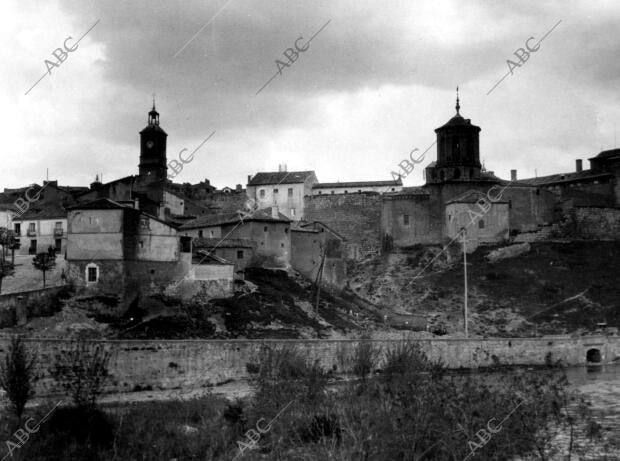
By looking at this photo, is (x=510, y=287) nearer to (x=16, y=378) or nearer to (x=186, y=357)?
(x=186, y=357)

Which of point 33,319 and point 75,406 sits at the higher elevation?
point 33,319

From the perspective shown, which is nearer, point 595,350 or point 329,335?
point 329,335

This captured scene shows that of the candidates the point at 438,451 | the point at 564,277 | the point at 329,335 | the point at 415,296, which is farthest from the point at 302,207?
the point at 438,451

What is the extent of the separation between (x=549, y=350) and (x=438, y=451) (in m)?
31.4

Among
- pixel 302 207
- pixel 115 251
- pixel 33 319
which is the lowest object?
pixel 33 319

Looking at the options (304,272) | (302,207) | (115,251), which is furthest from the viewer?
(302,207)

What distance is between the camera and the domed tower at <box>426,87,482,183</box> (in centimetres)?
7775

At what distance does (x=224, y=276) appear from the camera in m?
51.3

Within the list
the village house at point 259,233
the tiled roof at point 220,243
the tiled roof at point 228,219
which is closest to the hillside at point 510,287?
the village house at point 259,233

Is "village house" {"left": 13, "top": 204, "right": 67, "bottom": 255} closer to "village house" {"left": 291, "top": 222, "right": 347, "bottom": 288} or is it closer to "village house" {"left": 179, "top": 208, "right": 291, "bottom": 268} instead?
"village house" {"left": 179, "top": 208, "right": 291, "bottom": 268}

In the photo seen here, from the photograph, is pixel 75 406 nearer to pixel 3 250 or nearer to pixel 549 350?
pixel 3 250

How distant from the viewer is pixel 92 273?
4725cm

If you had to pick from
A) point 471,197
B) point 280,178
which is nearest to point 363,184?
point 280,178

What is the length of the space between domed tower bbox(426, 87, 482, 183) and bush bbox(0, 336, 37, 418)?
5346cm
